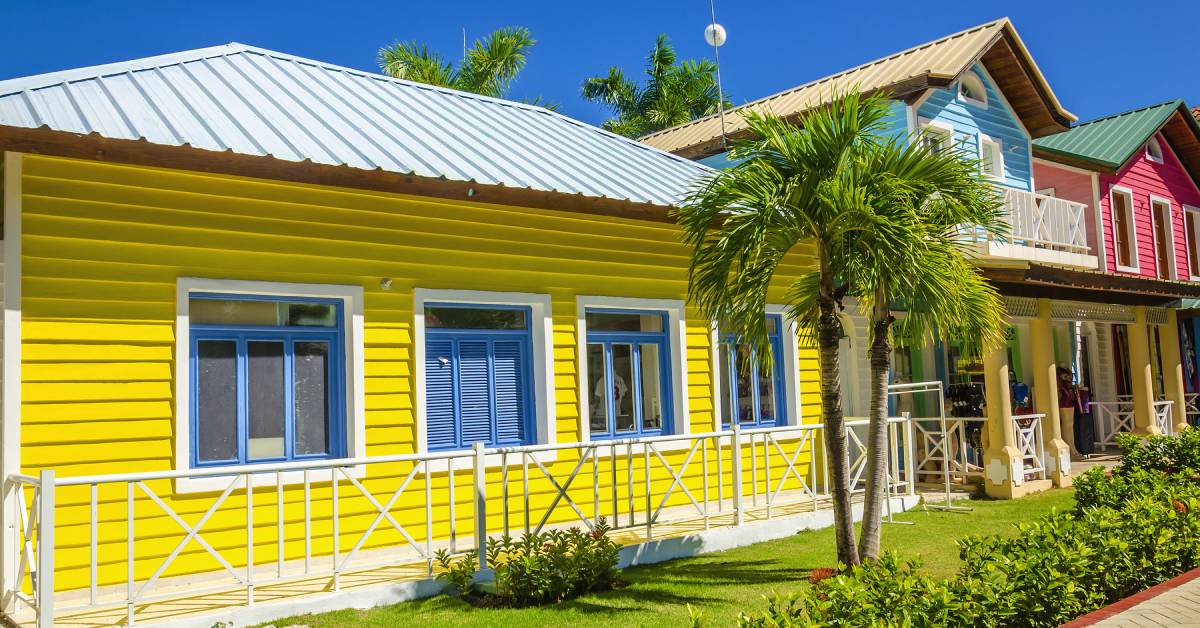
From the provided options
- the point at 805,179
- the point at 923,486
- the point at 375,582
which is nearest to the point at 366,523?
the point at 375,582

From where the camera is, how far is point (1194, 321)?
23.6m

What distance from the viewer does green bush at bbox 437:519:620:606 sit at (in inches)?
288

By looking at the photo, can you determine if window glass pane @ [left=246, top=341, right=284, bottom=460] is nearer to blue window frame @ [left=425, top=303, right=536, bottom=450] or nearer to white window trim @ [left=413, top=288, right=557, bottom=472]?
blue window frame @ [left=425, top=303, right=536, bottom=450]

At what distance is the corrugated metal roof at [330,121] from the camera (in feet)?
25.7

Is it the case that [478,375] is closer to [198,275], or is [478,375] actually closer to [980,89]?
[198,275]

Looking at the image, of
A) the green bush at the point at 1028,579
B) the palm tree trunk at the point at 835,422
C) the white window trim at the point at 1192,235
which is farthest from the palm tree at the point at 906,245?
the white window trim at the point at 1192,235

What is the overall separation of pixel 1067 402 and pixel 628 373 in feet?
35.4

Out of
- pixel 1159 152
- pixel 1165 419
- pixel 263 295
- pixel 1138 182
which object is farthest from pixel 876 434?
pixel 1159 152

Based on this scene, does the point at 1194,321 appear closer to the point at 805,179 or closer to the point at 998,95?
the point at 998,95

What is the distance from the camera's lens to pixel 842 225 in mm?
7547

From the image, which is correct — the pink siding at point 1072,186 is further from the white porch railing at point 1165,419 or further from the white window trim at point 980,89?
the white window trim at point 980,89

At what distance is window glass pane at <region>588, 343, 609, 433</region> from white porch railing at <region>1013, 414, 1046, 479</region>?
6.09 metres

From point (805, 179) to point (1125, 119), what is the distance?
62.6 feet

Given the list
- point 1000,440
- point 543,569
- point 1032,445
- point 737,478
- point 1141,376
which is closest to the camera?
point 543,569
